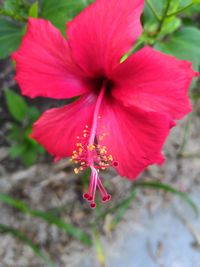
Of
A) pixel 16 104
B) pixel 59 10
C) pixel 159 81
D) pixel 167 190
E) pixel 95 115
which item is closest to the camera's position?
pixel 159 81

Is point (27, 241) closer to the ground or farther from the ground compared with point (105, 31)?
closer to the ground

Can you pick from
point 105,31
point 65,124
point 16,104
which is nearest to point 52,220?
point 16,104

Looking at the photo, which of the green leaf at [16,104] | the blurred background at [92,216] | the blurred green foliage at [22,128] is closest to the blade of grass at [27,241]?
the blurred background at [92,216]

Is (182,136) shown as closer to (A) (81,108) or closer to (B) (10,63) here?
A: (B) (10,63)

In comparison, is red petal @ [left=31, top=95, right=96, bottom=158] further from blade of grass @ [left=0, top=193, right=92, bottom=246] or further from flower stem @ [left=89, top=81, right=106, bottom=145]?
blade of grass @ [left=0, top=193, right=92, bottom=246]

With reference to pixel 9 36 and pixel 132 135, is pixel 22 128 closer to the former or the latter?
pixel 9 36

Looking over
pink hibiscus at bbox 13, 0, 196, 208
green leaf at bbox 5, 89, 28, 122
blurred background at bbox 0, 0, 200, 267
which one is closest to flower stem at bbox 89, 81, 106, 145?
pink hibiscus at bbox 13, 0, 196, 208

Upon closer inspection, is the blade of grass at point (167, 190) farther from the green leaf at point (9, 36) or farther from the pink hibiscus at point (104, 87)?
the green leaf at point (9, 36)

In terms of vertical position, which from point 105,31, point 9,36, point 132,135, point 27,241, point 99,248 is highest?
point 9,36
